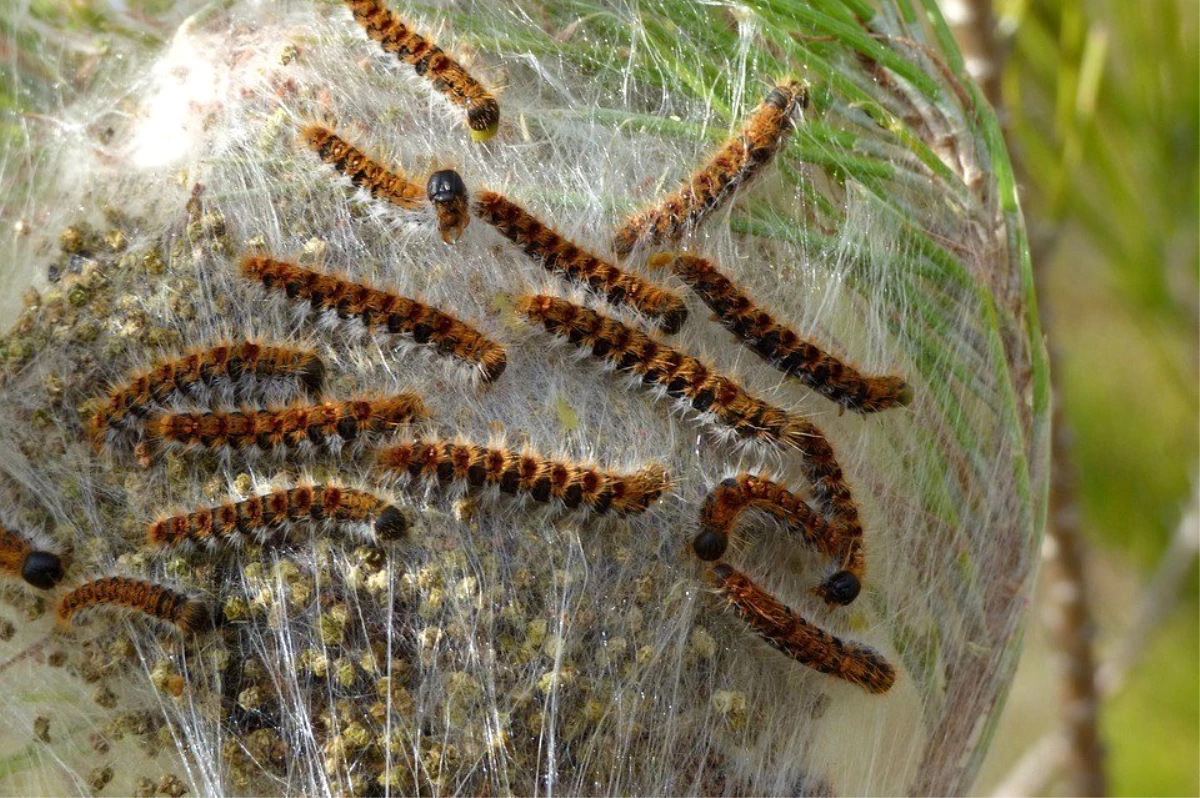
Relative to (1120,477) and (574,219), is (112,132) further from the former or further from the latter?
(1120,477)

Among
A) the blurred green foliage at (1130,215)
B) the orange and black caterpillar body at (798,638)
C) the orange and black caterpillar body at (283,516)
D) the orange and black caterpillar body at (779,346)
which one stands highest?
the blurred green foliage at (1130,215)

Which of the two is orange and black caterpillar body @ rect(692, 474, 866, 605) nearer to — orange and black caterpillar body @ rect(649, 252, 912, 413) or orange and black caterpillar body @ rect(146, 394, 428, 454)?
orange and black caterpillar body @ rect(649, 252, 912, 413)

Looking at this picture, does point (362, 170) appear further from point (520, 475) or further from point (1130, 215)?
point (1130, 215)

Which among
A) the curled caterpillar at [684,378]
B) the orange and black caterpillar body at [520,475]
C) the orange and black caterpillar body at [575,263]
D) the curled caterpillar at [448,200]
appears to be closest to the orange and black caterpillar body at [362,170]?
the curled caterpillar at [448,200]

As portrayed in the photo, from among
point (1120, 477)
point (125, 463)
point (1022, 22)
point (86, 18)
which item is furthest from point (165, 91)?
point (1120, 477)

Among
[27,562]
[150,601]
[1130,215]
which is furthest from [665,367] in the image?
[1130,215]

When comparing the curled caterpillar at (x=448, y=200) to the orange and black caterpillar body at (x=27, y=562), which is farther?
the curled caterpillar at (x=448, y=200)

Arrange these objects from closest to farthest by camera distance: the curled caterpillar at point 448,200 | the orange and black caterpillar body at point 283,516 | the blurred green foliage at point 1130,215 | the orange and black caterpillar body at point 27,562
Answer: the orange and black caterpillar body at point 283,516, the orange and black caterpillar body at point 27,562, the curled caterpillar at point 448,200, the blurred green foliage at point 1130,215

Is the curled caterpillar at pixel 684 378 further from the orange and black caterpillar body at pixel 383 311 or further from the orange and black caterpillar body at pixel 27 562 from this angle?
the orange and black caterpillar body at pixel 27 562
